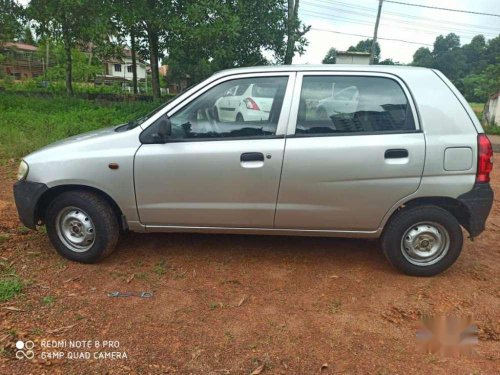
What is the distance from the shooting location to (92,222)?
139 inches

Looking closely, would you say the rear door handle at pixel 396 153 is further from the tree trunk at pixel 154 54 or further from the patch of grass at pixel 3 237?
the tree trunk at pixel 154 54

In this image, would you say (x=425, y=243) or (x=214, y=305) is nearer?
(x=214, y=305)

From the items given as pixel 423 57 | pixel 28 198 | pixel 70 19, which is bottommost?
pixel 28 198

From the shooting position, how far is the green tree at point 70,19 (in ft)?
37.6

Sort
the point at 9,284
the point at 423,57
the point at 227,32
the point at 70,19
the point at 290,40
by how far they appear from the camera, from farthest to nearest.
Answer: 1. the point at 423,57
2. the point at 290,40
3. the point at 70,19
4. the point at 227,32
5. the point at 9,284

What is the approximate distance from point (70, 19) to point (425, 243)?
1386 centimetres

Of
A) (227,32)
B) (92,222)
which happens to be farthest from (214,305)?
(227,32)

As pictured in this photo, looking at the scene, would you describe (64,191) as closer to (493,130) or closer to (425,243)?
(425,243)

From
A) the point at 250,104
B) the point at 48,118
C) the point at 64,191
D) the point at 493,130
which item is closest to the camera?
the point at 250,104

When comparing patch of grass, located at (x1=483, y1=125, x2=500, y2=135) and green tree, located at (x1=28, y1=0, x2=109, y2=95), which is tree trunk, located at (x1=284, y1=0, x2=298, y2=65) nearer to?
green tree, located at (x1=28, y1=0, x2=109, y2=95)

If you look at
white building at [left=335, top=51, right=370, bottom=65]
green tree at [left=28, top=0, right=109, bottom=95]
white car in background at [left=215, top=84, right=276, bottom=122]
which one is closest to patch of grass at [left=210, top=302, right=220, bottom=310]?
white car in background at [left=215, top=84, right=276, bottom=122]

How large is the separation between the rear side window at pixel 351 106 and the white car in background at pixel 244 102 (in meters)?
0.31

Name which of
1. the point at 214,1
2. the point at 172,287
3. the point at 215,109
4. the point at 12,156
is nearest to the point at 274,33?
the point at 214,1

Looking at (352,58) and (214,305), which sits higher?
(352,58)
